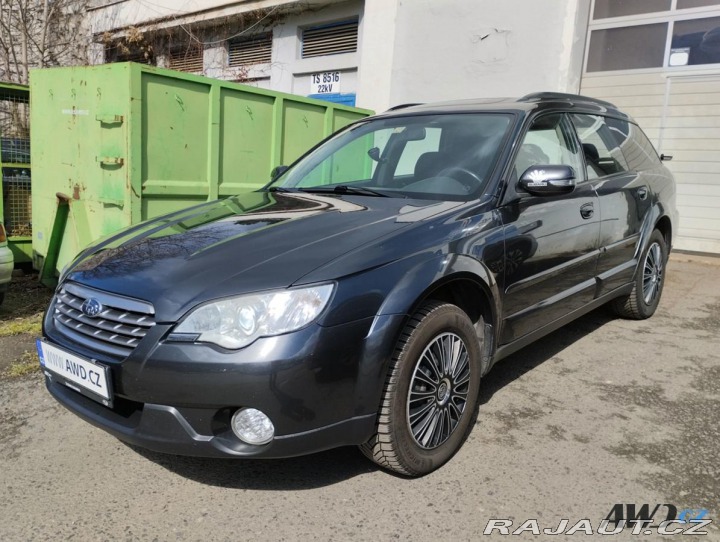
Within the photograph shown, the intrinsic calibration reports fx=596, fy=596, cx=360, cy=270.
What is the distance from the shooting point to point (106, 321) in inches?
92.7

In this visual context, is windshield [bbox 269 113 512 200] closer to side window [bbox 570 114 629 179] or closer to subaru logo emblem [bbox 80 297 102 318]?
side window [bbox 570 114 629 179]

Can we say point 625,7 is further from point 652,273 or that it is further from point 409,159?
point 409,159

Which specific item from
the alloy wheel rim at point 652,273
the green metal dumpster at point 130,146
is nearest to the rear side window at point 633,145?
the alloy wheel rim at point 652,273

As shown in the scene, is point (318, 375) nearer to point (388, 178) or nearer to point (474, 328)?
point (474, 328)

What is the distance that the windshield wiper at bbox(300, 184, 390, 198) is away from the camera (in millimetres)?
3257

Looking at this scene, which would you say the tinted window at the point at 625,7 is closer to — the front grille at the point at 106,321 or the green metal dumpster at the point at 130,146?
the green metal dumpster at the point at 130,146

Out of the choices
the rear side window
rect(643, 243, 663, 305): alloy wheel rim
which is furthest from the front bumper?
rect(643, 243, 663, 305): alloy wheel rim

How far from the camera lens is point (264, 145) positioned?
20.5ft

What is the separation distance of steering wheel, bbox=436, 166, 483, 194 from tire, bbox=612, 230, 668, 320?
2208 mm

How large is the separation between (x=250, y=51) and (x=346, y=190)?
10.0 m

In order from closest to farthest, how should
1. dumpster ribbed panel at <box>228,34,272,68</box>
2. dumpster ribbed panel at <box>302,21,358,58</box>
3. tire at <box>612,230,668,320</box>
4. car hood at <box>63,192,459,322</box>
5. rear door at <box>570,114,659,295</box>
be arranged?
car hood at <box>63,192,459,322</box> → rear door at <box>570,114,659,295</box> → tire at <box>612,230,668,320</box> → dumpster ribbed panel at <box>302,21,358,58</box> → dumpster ribbed panel at <box>228,34,272,68</box>

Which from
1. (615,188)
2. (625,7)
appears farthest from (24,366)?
(625,7)

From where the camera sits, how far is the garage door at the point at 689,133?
24.5 feet

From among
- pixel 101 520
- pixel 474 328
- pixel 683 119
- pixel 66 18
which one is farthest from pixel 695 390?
pixel 66 18
